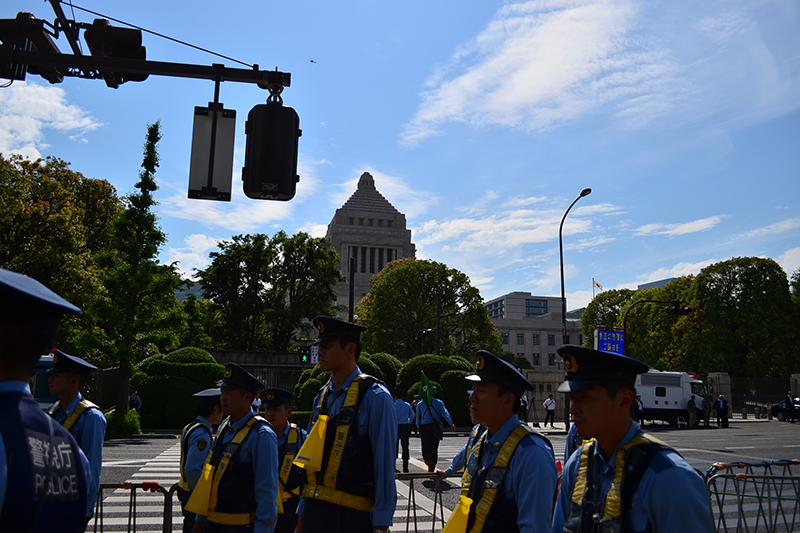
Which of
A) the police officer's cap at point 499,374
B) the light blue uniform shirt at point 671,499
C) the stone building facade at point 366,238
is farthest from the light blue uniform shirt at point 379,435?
the stone building facade at point 366,238

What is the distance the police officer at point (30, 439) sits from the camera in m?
1.67

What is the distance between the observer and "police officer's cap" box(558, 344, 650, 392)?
268cm

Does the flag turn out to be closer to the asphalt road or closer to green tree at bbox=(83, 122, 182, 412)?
the asphalt road

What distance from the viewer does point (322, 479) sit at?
3.89m

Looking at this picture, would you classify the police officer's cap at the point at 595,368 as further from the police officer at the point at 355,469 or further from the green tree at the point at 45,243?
the green tree at the point at 45,243

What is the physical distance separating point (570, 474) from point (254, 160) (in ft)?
16.3

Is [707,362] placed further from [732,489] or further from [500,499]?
[500,499]

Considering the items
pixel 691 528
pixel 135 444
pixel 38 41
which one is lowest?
pixel 135 444

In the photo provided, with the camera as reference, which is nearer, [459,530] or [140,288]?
[459,530]

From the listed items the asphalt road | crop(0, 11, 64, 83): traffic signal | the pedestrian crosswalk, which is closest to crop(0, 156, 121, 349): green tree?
the asphalt road

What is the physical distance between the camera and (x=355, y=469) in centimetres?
389

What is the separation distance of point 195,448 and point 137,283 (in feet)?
70.8

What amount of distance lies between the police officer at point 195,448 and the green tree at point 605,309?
213ft

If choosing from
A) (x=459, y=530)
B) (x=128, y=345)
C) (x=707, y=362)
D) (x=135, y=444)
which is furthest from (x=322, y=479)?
(x=707, y=362)
